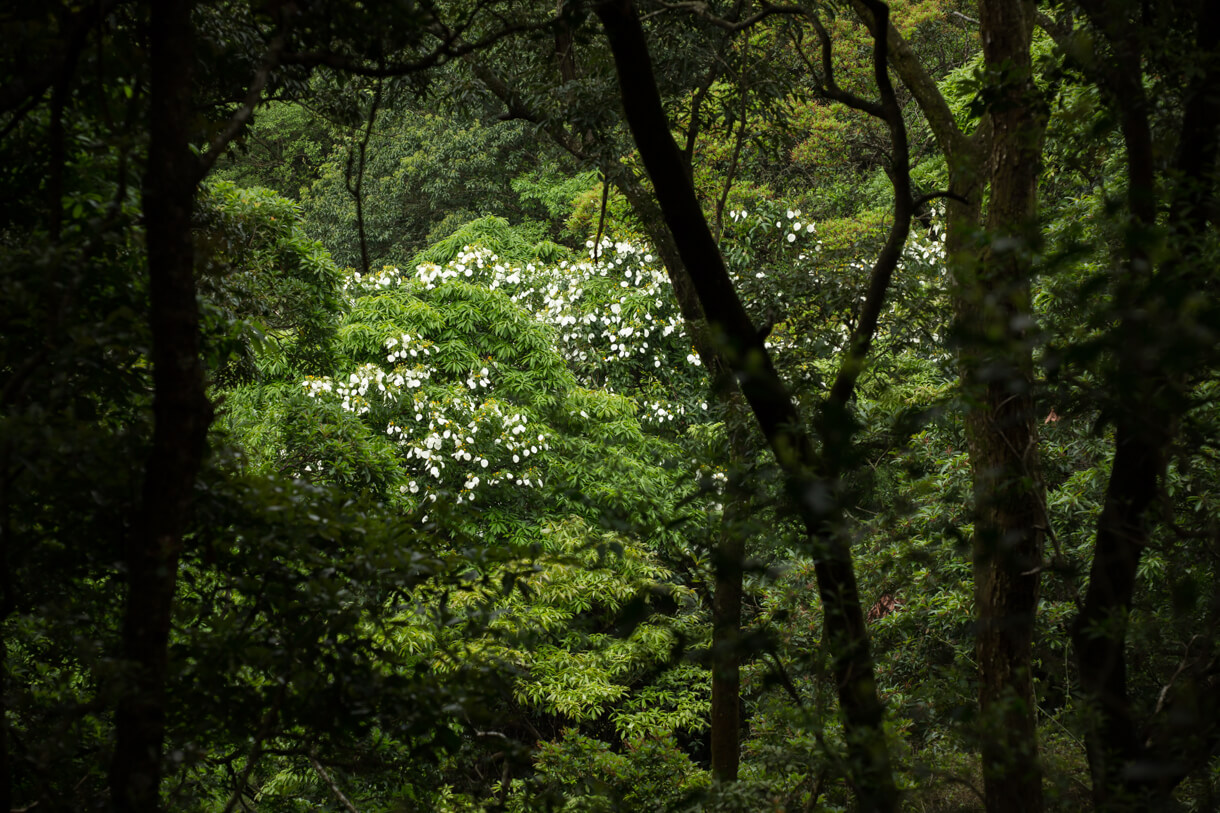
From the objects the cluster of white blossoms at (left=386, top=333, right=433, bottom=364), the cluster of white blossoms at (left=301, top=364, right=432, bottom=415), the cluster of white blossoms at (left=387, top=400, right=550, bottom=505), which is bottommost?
the cluster of white blossoms at (left=387, top=400, right=550, bottom=505)

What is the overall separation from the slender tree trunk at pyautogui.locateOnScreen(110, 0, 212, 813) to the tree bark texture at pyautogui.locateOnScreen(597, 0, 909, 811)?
3.38ft

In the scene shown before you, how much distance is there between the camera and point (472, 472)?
8953 mm

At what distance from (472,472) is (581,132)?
184 inches

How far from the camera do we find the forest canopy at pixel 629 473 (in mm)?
1793

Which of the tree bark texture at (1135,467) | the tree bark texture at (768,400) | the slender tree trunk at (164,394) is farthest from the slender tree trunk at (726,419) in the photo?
the slender tree trunk at (164,394)

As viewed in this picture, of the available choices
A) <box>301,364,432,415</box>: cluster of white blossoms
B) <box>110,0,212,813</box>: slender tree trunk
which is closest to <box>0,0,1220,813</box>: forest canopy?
<box>110,0,212,813</box>: slender tree trunk

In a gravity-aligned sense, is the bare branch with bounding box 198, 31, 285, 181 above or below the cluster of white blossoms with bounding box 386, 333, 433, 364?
below

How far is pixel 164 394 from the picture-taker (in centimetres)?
182

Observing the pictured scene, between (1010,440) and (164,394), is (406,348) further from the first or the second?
(164,394)

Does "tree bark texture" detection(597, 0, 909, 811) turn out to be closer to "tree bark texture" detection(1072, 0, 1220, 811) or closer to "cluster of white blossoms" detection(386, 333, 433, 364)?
"tree bark texture" detection(1072, 0, 1220, 811)

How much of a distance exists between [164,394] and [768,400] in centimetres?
142

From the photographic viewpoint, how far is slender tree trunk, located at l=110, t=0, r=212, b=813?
70.1 inches

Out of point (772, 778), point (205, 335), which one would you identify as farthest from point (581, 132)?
point (772, 778)

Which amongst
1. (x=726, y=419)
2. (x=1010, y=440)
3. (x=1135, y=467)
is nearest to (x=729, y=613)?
(x=726, y=419)
